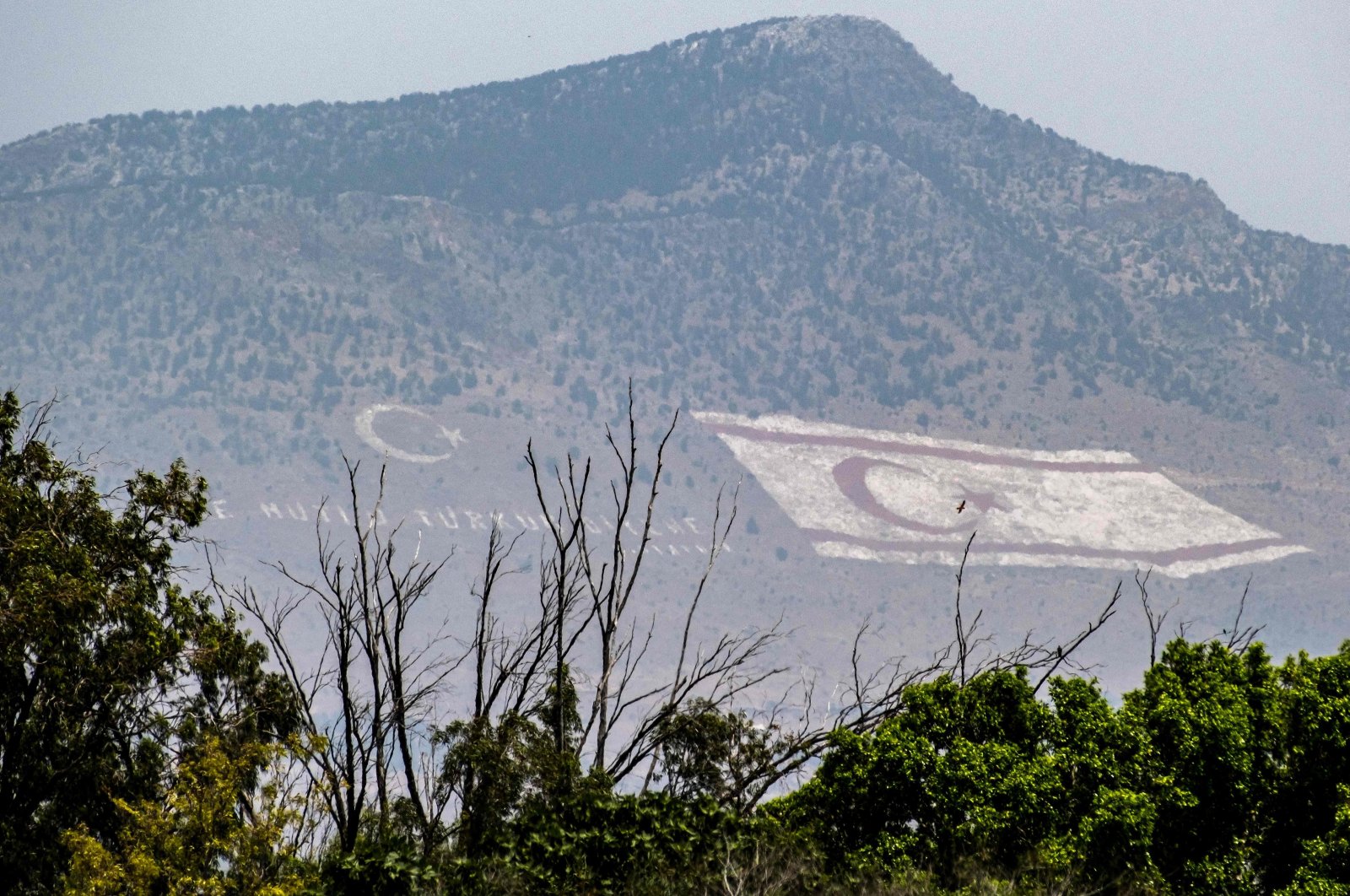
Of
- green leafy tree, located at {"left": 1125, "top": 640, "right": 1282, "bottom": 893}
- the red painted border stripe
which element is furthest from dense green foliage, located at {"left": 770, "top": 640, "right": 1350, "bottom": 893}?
the red painted border stripe

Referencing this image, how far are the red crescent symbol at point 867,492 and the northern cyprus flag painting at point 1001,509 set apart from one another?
0.13 m

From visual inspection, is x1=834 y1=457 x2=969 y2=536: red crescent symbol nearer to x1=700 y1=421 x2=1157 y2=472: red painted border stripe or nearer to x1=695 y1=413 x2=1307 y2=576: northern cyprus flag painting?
x1=695 y1=413 x2=1307 y2=576: northern cyprus flag painting

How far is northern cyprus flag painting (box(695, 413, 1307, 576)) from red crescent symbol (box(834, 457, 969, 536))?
13 cm

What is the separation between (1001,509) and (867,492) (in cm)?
1504

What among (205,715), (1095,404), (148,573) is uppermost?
(1095,404)

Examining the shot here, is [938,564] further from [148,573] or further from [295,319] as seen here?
[148,573]

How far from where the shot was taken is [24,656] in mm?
20391

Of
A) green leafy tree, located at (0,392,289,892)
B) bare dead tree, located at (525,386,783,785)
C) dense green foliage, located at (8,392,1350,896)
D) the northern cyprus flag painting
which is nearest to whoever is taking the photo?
dense green foliage, located at (8,392,1350,896)

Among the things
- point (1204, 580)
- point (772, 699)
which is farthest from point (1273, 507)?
point (772, 699)

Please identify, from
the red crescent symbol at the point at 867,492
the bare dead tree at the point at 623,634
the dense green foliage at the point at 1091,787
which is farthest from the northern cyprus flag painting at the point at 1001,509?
the dense green foliage at the point at 1091,787

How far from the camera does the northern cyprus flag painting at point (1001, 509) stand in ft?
534

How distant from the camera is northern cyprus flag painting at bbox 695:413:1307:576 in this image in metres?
163

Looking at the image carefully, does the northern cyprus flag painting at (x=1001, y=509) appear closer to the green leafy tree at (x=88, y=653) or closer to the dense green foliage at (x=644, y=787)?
the dense green foliage at (x=644, y=787)

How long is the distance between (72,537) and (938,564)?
150683 millimetres
